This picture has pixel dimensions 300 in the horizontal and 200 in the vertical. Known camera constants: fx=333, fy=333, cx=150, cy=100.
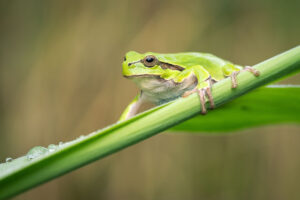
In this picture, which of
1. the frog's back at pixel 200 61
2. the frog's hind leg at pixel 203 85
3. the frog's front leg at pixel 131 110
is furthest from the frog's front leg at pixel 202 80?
the frog's front leg at pixel 131 110

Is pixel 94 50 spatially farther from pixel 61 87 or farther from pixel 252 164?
pixel 252 164

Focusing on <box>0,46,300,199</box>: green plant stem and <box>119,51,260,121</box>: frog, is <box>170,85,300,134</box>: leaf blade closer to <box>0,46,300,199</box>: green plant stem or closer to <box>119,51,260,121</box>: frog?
<box>0,46,300,199</box>: green plant stem

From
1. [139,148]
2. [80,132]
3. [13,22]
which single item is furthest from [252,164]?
[13,22]

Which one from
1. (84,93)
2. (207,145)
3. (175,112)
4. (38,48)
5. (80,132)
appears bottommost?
(175,112)

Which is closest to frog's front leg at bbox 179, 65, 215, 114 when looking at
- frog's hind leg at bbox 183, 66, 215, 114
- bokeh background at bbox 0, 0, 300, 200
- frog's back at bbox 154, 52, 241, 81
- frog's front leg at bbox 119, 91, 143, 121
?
frog's hind leg at bbox 183, 66, 215, 114

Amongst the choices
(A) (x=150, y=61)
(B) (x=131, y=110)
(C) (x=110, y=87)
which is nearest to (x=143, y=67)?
(A) (x=150, y=61)

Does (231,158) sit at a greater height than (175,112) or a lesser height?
greater

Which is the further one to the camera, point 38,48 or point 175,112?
point 38,48
